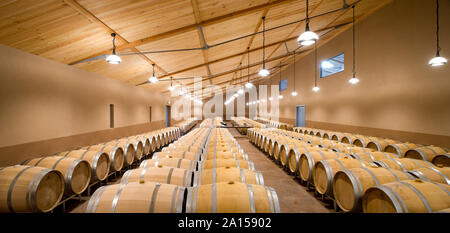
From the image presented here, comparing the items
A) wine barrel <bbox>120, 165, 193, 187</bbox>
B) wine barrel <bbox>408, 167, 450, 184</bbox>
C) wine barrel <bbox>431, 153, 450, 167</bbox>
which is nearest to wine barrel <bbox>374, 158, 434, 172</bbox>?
wine barrel <bbox>408, 167, 450, 184</bbox>

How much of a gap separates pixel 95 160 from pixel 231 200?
3.55 meters

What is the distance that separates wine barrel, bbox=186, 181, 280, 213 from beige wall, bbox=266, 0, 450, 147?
619cm

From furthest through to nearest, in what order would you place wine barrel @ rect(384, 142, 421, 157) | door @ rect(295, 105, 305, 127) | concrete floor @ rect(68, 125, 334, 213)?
door @ rect(295, 105, 305, 127) → wine barrel @ rect(384, 142, 421, 157) → concrete floor @ rect(68, 125, 334, 213)

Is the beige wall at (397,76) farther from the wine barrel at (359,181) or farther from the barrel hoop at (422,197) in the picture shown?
the barrel hoop at (422,197)

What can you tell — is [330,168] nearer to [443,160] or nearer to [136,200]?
[443,160]

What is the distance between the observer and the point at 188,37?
200 inches

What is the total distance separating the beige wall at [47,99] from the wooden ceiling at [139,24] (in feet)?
1.04

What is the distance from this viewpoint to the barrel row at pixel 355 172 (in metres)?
2.31

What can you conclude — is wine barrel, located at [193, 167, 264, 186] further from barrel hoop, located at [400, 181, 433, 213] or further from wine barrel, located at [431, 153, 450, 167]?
wine barrel, located at [431, 153, 450, 167]

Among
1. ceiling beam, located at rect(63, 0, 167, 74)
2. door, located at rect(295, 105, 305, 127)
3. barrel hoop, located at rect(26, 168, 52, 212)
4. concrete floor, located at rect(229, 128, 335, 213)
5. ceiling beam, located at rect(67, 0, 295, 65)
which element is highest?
ceiling beam, located at rect(67, 0, 295, 65)

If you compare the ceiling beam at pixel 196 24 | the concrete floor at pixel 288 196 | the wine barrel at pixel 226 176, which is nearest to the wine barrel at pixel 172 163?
the wine barrel at pixel 226 176

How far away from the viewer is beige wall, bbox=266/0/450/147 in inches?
193

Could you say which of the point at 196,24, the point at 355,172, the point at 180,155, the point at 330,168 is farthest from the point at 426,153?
the point at 196,24
